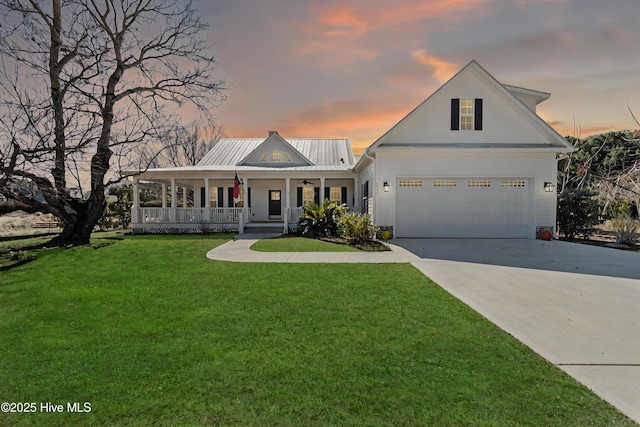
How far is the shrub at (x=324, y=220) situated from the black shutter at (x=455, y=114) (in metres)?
5.60

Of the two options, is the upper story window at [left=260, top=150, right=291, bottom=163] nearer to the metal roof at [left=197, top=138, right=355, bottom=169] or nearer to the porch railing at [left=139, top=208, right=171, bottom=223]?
the metal roof at [left=197, top=138, right=355, bottom=169]

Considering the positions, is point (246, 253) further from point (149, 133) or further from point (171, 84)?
point (171, 84)

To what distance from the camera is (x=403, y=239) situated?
42.2 ft

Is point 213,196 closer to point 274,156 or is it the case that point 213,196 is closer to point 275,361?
point 274,156

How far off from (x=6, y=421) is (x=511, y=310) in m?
5.61

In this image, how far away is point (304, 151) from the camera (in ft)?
70.1

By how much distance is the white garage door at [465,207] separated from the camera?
42.7 ft

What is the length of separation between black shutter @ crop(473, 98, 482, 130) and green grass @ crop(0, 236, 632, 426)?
31.6 ft

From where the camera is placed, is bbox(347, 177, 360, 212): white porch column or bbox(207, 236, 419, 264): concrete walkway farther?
bbox(347, 177, 360, 212): white porch column

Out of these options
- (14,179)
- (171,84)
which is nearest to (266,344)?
(14,179)

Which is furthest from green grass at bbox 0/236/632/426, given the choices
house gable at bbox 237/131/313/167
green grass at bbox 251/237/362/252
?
house gable at bbox 237/131/313/167

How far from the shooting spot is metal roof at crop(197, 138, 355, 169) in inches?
792

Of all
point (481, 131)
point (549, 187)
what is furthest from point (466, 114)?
point (549, 187)

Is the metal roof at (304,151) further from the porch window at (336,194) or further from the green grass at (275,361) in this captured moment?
the green grass at (275,361)
